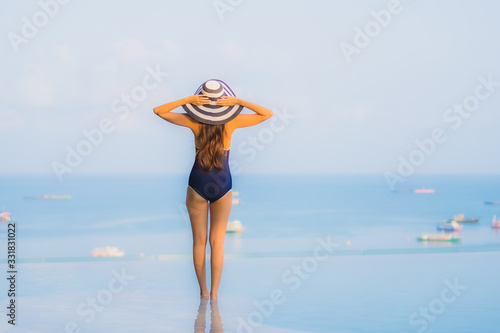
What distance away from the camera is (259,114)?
4457 mm

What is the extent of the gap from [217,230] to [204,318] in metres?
0.69

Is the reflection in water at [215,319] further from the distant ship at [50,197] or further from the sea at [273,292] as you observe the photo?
the distant ship at [50,197]

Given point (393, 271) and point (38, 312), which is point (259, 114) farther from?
point (393, 271)

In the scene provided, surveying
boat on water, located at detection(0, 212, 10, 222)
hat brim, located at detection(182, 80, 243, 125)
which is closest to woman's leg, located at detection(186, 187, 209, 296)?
hat brim, located at detection(182, 80, 243, 125)

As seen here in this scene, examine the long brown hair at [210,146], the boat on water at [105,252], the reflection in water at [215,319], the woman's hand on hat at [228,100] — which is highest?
the boat on water at [105,252]

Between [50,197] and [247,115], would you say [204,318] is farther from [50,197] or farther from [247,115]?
[50,197]

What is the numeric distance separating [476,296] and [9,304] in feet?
11.9

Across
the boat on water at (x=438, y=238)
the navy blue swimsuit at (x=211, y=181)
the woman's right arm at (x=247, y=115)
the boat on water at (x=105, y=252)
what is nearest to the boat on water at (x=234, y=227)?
the boat on water at (x=105, y=252)

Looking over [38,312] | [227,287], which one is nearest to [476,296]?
[227,287]

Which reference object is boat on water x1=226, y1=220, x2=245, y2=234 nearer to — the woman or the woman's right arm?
Answer: the woman

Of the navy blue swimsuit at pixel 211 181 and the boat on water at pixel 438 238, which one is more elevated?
the boat on water at pixel 438 238

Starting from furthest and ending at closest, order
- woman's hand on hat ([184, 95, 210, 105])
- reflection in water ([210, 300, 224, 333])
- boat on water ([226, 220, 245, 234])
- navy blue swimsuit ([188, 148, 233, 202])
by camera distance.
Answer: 1. boat on water ([226, 220, 245, 234])
2. navy blue swimsuit ([188, 148, 233, 202])
3. woman's hand on hat ([184, 95, 210, 105])
4. reflection in water ([210, 300, 224, 333])

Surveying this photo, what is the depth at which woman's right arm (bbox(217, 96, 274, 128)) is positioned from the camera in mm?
4402

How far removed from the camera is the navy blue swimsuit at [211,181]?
178 inches
